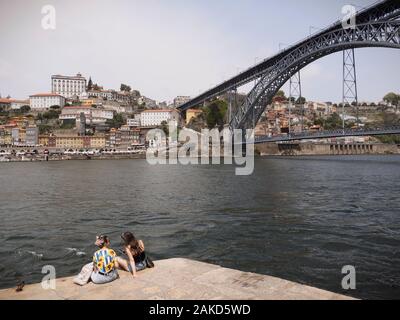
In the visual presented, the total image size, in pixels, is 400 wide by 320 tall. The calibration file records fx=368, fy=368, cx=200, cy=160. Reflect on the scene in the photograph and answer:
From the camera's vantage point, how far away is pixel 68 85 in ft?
465

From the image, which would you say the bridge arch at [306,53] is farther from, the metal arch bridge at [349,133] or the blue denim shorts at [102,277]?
the blue denim shorts at [102,277]

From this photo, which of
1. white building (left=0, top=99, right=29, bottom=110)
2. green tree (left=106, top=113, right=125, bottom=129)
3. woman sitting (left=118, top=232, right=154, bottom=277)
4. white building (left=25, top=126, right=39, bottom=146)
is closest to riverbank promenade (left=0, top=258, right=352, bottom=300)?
woman sitting (left=118, top=232, right=154, bottom=277)

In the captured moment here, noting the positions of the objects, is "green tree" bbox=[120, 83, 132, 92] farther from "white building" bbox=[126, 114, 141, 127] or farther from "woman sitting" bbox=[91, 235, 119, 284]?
"woman sitting" bbox=[91, 235, 119, 284]

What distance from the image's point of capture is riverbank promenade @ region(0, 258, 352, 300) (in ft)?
17.0

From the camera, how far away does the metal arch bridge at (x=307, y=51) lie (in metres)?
39.3

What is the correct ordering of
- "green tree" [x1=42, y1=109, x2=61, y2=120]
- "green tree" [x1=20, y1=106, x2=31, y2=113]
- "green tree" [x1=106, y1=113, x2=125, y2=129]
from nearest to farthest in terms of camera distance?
"green tree" [x1=106, y1=113, x2=125, y2=129]
"green tree" [x1=42, y1=109, x2=61, y2=120]
"green tree" [x1=20, y1=106, x2=31, y2=113]

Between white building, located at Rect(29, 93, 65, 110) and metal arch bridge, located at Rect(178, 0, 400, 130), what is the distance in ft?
204

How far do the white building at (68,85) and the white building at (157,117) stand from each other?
37158mm

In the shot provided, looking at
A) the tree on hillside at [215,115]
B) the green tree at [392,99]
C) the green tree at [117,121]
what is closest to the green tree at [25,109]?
the green tree at [117,121]

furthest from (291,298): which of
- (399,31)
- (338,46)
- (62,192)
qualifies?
→ (338,46)

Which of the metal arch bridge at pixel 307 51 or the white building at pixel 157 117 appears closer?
the metal arch bridge at pixel 307 51

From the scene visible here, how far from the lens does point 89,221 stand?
550 inches

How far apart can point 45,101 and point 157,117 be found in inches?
1644

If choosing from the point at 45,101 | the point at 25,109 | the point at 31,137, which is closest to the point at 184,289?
the point at 31,137
